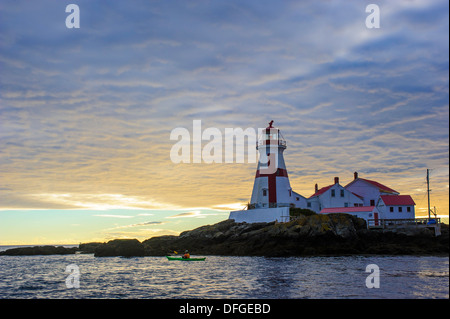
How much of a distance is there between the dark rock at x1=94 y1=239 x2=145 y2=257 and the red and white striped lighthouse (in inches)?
787

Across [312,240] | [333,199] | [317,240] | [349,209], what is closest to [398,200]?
[349,209]

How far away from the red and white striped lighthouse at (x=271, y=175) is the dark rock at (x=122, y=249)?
19998mm

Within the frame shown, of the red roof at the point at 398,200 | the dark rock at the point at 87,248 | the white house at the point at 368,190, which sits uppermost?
the white house at the point at 368,190

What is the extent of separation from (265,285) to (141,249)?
40.6m

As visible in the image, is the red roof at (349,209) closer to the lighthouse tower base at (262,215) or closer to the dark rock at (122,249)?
the lighthouse tower base at (262,215)

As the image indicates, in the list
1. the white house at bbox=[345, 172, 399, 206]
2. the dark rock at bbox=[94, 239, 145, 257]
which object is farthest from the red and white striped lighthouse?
the dark rock at bbox=[94, 239, 145, 257]

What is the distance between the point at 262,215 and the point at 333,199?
1444 centimetres

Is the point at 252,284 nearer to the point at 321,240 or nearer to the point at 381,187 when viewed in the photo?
the point at 321,240

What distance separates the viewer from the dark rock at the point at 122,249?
210 feet

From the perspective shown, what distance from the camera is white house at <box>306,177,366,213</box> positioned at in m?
67.9

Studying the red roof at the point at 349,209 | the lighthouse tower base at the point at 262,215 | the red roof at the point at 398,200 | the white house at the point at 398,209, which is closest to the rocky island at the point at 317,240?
the lighthouse tower base at the point at 262,215

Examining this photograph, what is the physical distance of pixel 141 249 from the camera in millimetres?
63844
